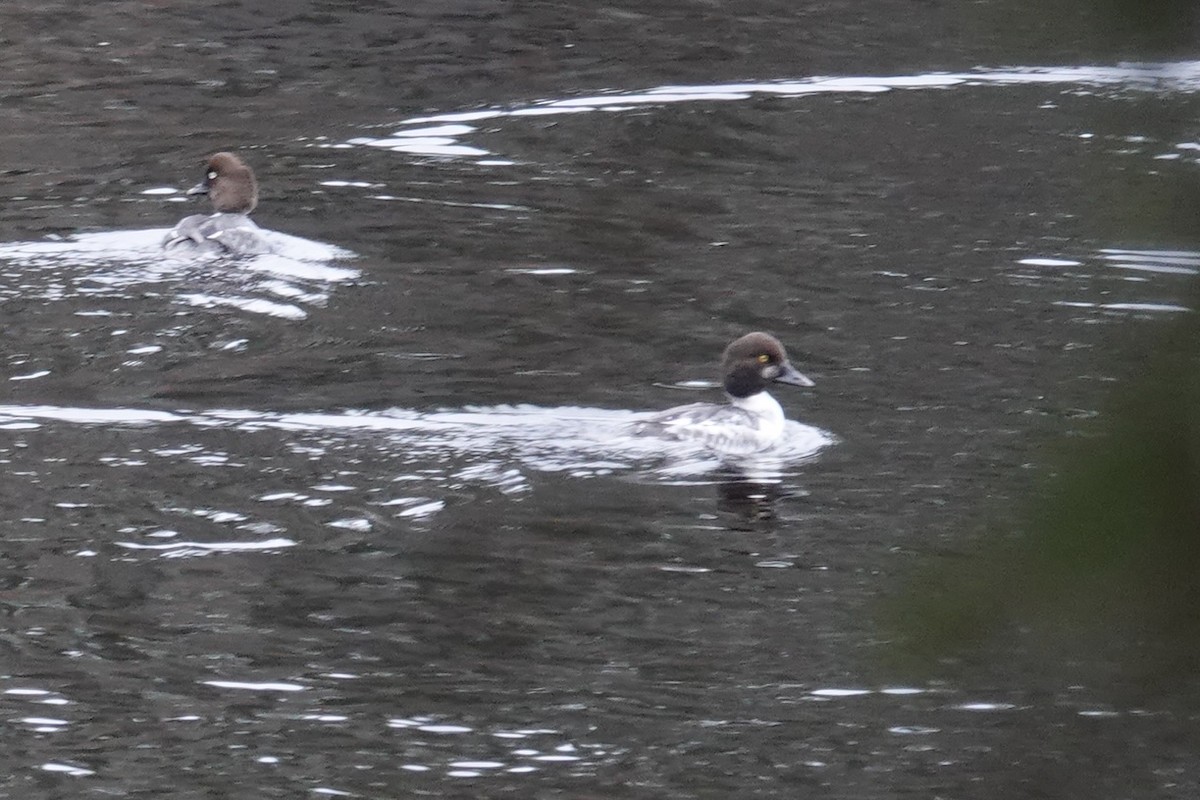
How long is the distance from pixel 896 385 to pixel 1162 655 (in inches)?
331

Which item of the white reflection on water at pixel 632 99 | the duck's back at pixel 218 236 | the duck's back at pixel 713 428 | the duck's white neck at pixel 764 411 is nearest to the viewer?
the duck's back at pixel 713 428

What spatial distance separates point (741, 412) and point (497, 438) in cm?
114

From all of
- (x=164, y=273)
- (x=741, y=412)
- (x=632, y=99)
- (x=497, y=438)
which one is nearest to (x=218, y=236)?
(x=164, y=273)

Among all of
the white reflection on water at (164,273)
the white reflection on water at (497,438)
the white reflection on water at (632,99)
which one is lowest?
the white reflection on water at (497,438)

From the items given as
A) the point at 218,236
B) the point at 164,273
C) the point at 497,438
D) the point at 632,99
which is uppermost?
the point at 632,99

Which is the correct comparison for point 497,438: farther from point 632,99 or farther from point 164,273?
point 632,99

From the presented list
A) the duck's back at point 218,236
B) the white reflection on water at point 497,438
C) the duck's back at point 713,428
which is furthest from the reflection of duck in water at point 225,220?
the duck's back at point 713,428

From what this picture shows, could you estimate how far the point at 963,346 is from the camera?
33.3ft

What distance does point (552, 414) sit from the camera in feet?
29.0

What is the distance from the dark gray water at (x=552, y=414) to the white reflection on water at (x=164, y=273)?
35mm

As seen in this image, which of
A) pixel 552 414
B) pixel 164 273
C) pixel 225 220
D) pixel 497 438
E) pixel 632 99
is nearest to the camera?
pixel 497 438

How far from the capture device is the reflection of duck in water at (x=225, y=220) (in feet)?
37.4

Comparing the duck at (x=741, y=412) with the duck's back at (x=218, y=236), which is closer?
the duck at (x=741, y=412)

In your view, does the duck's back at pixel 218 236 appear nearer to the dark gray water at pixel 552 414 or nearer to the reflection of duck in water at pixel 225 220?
the reflection of duck in water at pixel 225 220
